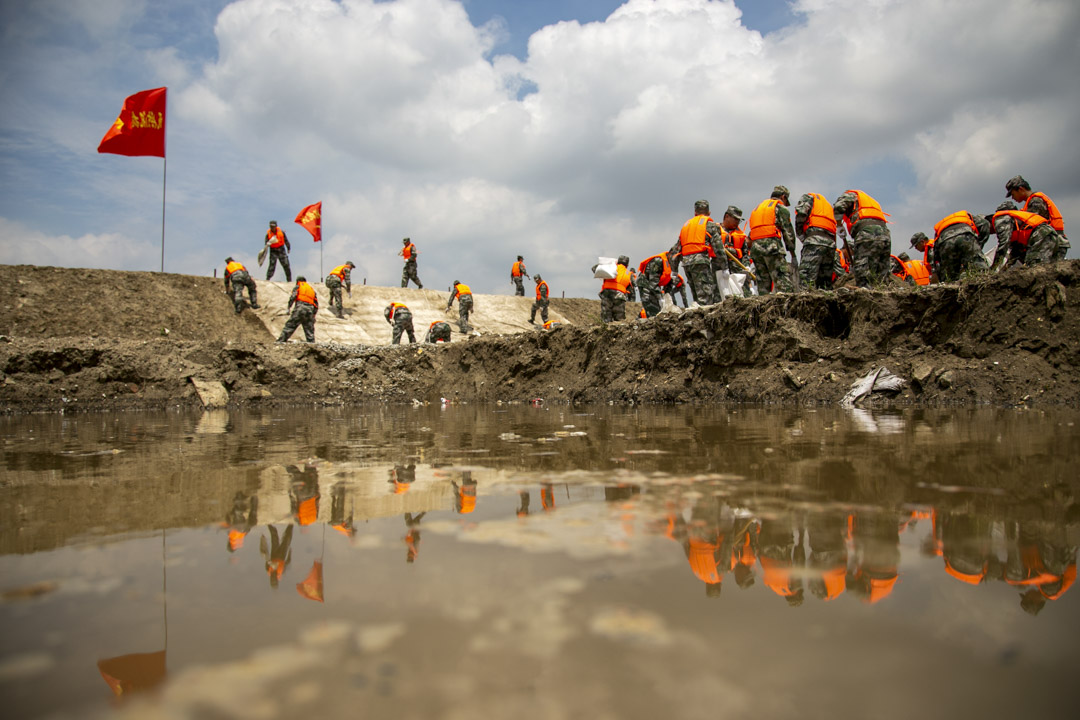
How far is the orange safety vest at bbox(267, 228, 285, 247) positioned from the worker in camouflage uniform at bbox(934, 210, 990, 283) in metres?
17.8

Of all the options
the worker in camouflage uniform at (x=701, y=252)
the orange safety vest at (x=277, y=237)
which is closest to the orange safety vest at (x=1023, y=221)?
the worker in camouflage uniform at (x=701, y=252)

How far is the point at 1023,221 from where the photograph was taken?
832 cm

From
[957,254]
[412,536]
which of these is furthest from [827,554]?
[957,254]

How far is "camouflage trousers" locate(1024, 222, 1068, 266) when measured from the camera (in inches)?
321

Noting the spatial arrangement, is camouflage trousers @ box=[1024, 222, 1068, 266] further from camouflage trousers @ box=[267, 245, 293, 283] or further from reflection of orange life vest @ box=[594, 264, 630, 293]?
camouflage trousers @ box=[267, 245, 293, 283]

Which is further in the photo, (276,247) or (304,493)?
(276,247)

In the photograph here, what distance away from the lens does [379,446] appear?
153 inches

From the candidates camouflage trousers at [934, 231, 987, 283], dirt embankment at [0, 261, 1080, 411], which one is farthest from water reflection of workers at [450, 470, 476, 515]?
camouflage trousers at [934, 231, 987, 283]

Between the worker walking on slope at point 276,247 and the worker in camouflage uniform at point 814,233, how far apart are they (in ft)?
52.9

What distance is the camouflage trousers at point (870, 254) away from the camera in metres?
8.28

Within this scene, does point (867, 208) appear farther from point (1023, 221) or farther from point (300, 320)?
point (300, 320)

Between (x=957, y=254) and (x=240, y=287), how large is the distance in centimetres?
1861

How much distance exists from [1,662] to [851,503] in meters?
2.05

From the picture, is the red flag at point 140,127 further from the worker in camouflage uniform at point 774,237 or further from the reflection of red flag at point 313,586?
the reflection of red flag at point 313,586
